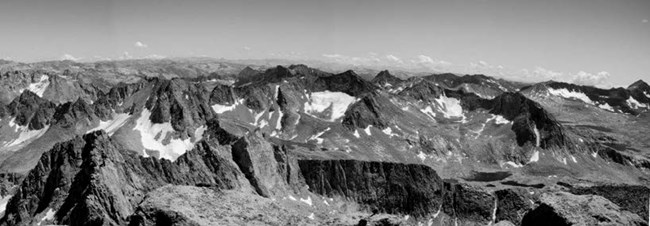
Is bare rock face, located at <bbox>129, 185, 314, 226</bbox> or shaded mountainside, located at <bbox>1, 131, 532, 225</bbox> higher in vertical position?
bare rock face, located at <bbox>129, 185, 314, 226</bbox>

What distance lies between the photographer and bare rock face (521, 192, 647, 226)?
18609 millimetres

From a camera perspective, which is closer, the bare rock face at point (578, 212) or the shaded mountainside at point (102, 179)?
the bare rock face at point (578, 212)

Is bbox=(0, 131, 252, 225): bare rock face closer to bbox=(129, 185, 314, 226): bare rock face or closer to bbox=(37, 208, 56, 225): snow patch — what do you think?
bbox=(37, 208, 56, 225): snow patch

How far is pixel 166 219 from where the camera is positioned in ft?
65.0

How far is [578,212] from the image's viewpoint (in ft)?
63.1

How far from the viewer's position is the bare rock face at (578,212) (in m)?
18.6

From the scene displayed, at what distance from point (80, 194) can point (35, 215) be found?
81.6 ft

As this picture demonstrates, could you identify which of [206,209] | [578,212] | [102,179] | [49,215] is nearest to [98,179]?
[102,179]

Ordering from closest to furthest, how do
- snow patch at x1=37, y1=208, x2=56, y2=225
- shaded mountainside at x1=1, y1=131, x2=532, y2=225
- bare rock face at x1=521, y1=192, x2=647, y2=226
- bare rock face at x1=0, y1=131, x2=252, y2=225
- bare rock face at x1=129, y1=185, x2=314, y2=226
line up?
1. bare rock face at x1=521, y1=192, x2=647, y2=226
2. bare rock face at x1=129, y1=185, x2=314, y2=226
3. bare rock face at x1=0, y1=131, x2=252, y2=225
4. shaded mountainside at x1=1, y1=131, x2=532, y2=225
5. snow patch at x1=37, y1=208, x2=56, y2=225

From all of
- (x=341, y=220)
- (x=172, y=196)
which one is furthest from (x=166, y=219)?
(x=341, y=220)

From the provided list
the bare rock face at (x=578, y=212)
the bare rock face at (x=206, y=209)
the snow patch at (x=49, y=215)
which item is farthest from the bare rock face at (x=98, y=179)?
the bare rock face at (x=578, y=212)

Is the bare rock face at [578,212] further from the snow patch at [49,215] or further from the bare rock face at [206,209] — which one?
the snow patch at [49,215]

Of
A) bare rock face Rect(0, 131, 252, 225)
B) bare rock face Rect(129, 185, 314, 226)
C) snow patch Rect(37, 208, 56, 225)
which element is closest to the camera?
bare rock face Rect(129, 185, 314, 226)

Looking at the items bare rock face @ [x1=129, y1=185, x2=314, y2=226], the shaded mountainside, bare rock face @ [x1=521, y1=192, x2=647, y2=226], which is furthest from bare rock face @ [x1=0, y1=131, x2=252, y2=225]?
bare rock face @ [x1=521, y1=192, x2=647, y2=226]
